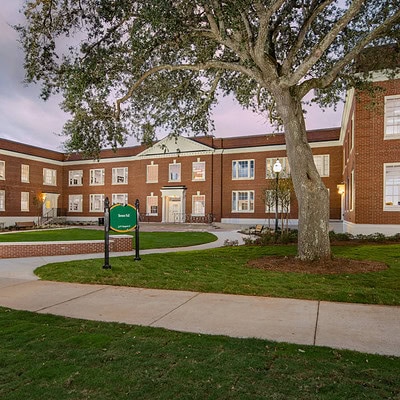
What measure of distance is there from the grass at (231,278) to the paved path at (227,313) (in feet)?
1.25

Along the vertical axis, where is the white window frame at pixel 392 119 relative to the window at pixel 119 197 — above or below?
above

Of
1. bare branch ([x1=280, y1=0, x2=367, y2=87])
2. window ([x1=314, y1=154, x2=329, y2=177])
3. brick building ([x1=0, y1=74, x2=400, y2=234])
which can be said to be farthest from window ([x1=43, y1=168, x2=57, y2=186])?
bare branch ([x1=280, y1=0, x2=367, y2=87])

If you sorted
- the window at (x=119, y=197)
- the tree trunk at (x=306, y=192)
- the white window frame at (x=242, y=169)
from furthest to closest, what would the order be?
the window at (x=119, y=197), the white window frame at (x=242, y=169), the tree trunk at (x=306, y=192)

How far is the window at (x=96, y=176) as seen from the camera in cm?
4234

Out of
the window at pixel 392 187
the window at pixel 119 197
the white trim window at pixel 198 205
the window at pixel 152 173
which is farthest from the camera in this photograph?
the window at pixel 119 197

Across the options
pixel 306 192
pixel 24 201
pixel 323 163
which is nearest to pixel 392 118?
pixel 306 192

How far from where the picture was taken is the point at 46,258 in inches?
477

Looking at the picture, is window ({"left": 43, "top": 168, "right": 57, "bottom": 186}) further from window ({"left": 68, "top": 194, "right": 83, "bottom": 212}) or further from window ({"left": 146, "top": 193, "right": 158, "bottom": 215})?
window ({"left": 146, "top": 193, "right": 158, "bottom": 215})

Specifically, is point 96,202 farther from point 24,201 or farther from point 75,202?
point 24,201

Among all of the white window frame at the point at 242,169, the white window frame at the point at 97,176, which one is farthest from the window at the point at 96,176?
the white window frame at the point at 242,169

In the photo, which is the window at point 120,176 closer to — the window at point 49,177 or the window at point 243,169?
the window at point 49,177

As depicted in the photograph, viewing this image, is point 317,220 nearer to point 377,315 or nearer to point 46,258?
point 377,315

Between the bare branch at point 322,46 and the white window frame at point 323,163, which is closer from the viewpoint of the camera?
the bare branch at point 322,46

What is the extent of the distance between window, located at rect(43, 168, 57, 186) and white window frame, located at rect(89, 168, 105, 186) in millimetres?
4439
